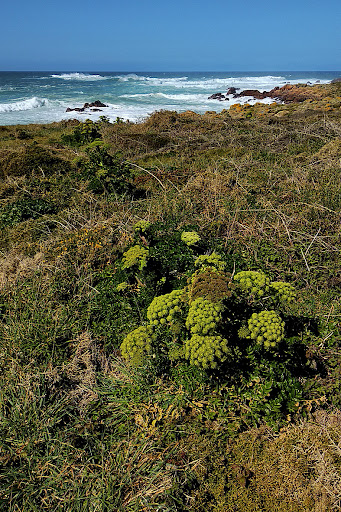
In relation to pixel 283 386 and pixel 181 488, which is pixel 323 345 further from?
pixel 181 488

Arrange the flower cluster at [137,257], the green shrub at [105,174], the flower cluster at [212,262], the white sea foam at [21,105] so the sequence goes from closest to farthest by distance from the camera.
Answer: the flower cluster at [212,262]
the flower cluster at [137,257]
the green shrub at [105,174]
the white sea foam at [21,105]

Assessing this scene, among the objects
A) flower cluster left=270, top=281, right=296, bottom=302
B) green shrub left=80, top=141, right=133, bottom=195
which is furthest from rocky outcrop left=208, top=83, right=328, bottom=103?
flower cluster left=270, top=281, right=296, bottom=302

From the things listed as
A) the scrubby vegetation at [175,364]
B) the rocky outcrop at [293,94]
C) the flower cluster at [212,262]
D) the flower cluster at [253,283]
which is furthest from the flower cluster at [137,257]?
the rocky outcrop at [293,94]

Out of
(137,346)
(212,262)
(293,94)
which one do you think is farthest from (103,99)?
(137,346)

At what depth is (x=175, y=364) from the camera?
114 inches

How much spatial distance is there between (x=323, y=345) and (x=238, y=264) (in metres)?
1.24

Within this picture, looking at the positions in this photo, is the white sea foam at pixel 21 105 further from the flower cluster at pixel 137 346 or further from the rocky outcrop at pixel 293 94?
the flower cluster at pixel 137 346

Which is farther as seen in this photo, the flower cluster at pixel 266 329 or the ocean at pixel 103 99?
the ocean at pixel 103 99

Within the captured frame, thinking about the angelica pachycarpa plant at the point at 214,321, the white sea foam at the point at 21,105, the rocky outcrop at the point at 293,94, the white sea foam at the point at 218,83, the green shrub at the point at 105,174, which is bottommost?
the angelica pachycarpa plant at the point at 214,321

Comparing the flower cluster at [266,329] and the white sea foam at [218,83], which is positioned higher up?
the white sea foam at [218,83]

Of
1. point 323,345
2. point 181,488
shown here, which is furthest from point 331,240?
point 181,488

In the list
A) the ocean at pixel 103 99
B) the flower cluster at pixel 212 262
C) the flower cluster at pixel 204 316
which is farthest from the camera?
the ocean at pixel 103 99

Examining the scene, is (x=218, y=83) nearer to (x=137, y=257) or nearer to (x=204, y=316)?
(x=137, y=257)

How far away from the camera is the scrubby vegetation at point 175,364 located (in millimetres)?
2145
